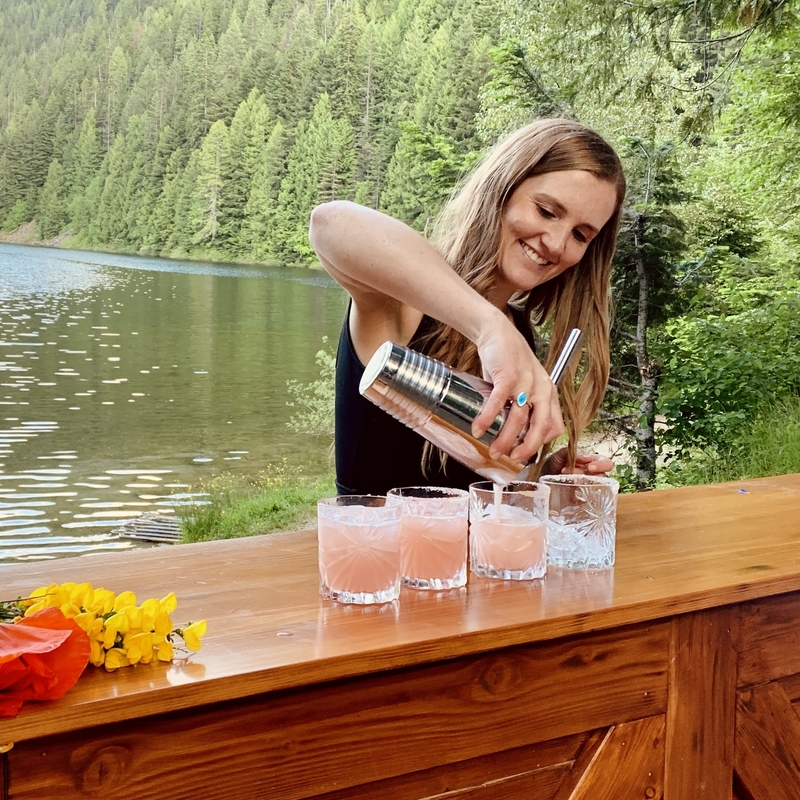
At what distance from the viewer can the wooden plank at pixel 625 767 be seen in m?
0.93

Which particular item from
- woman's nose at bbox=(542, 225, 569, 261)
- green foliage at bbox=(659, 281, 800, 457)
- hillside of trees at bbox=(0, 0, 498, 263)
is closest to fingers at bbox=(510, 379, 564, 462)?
woman's nose at bbox=(542, 225, 569, 261)

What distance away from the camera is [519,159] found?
52.5 inches

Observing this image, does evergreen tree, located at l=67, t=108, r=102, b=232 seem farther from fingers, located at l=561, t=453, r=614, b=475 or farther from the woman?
fingers, located at l=561, t=453, r=614, b=475

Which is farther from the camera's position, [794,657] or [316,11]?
[316,11]

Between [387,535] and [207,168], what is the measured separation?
4.13 m

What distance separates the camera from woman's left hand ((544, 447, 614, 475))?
1.28 m

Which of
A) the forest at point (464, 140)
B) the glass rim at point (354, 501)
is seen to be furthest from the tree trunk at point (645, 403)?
the glass rim at point (354, 501)

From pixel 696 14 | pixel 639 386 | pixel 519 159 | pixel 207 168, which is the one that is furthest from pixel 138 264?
pixel 519 159

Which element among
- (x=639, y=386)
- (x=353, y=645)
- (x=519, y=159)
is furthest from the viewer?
(x=639, y=386)

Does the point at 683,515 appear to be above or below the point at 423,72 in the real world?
below

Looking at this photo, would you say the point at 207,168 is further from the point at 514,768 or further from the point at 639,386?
the point at 514,768

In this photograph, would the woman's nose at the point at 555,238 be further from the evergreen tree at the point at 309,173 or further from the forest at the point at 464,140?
the evergreen tree at the point at 309,173

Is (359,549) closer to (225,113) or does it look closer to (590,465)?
(590,465)

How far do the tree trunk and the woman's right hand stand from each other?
408cm
